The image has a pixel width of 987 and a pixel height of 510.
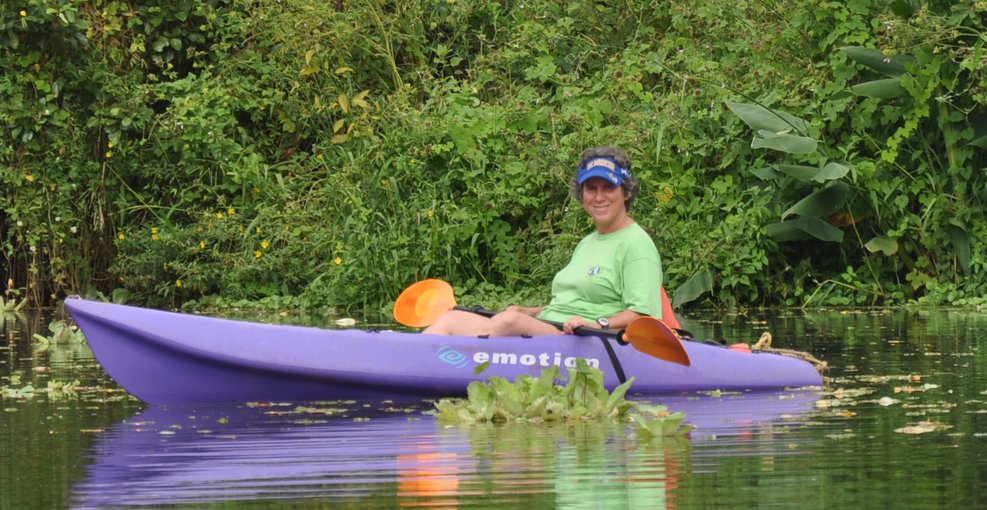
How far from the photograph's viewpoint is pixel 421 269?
1455cm

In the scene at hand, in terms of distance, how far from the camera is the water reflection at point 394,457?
517cm

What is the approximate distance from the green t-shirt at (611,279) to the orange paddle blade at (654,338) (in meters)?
0.13

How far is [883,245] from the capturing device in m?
13.6

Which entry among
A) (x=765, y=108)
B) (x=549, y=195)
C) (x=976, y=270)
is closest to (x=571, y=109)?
(x=549, y=195)

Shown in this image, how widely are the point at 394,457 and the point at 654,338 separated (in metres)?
2.00

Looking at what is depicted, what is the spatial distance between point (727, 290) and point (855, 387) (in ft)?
18.4

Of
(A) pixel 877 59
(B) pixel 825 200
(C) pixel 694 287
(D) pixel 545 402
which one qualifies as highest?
(A) pixel 877 59

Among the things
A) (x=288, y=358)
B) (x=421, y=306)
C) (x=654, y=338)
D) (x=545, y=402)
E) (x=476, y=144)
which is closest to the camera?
(x=545, y=402)

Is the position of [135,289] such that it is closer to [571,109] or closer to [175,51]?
[175,51]

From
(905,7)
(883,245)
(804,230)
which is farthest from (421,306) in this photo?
(905,7)

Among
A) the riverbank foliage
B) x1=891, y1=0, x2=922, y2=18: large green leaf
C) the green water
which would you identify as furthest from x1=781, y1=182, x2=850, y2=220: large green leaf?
the green water

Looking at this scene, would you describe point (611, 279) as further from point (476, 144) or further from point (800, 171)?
point (476, 144)

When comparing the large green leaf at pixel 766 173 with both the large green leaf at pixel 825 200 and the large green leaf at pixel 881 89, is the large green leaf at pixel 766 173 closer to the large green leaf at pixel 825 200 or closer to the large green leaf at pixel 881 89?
the large green leaf at pixel 825 200

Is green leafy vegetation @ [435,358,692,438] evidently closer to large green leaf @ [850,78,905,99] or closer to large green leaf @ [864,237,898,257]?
large green leaf @ [864,237,898,257]
